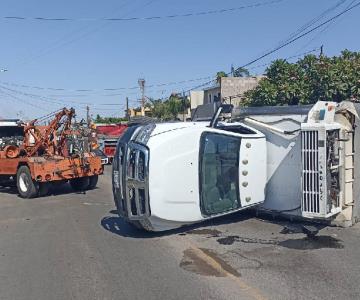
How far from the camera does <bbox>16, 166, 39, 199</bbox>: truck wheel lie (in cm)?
1545

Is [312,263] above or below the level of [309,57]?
below

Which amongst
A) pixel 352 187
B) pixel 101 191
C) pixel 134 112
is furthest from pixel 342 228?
pixel 134 112

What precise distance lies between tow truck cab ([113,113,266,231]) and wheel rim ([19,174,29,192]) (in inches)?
310

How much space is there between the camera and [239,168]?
351 inches

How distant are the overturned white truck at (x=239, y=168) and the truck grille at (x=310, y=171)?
0.6 inches

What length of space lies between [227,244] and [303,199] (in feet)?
5.26

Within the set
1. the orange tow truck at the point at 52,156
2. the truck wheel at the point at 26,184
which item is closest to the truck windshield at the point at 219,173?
the orange tow truck at the point at 52,156

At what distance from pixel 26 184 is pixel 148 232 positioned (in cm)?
813

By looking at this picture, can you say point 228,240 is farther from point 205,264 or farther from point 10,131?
point 10,131

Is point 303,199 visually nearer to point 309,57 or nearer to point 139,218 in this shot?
point 139,218

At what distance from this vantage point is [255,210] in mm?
9961

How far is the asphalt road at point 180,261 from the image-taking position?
5.64m

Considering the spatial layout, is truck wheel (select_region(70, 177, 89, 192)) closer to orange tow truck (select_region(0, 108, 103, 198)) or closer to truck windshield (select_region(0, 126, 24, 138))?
orange tow truck (select_region(0, 108, 103, 198))

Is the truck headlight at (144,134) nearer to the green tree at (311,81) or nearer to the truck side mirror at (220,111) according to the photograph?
the truck side mirror at (220,111)
